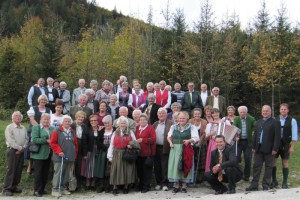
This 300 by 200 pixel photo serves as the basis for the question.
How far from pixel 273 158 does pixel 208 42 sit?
50.3 feet

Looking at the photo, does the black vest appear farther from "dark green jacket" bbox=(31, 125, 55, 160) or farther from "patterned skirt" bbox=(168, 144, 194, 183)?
"dark green jacket" bbox=(31, 125, 55, 160)

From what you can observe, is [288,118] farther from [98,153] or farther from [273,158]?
[98,153]

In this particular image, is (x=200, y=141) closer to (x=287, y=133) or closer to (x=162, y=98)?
(x=287, y=133)

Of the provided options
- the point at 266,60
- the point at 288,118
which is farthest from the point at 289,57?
the point at 288,118

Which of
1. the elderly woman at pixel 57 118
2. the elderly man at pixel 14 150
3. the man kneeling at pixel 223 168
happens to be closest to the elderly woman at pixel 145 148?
the man kneeling at pixel 223 168

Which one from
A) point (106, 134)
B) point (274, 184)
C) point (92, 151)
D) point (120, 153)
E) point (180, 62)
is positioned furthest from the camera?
point (180, 62)

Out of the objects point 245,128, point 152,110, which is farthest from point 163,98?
point 245,128

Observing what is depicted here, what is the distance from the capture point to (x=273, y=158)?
8953 millimetres

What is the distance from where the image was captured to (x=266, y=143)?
28.7ft

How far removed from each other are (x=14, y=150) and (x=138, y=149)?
309 cm

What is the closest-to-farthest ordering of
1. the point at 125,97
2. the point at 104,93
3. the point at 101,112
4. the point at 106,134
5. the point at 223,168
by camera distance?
the point at 223,168
the point at 106,134
the point at 101,112
the point at 125,97
the point at 104,93

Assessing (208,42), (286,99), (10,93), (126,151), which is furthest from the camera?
(286,99)

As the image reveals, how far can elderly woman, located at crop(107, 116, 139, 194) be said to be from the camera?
8.78 metres

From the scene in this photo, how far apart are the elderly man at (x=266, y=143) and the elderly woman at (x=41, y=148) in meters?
5.08
